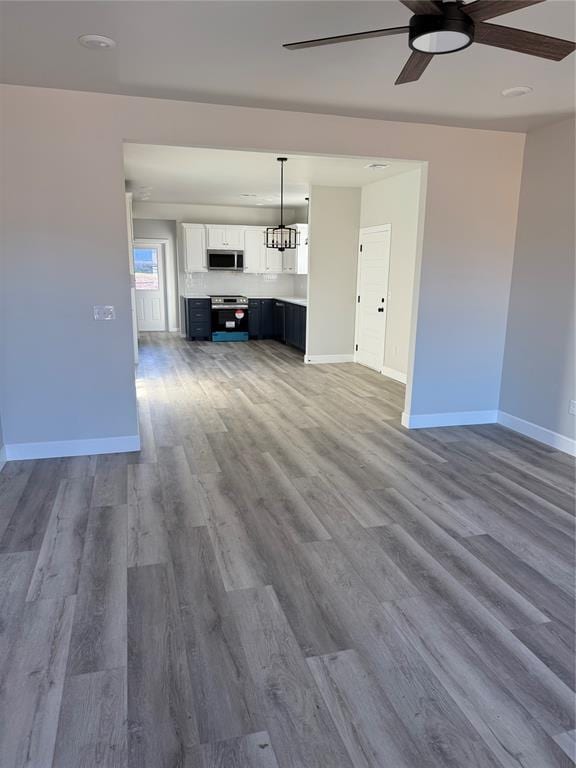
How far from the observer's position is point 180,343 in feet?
31.0

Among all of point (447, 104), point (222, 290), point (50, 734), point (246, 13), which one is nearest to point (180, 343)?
point (222, 290)

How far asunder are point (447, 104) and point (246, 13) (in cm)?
187

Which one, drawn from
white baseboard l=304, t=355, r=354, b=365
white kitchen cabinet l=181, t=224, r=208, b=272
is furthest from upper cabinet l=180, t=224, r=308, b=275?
white baseboard l=304, t=355, r=354, b=365

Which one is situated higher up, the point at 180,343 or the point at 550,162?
the point at 550,162

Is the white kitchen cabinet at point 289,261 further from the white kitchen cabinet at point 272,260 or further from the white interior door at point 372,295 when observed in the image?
the white interior door at point 372,295

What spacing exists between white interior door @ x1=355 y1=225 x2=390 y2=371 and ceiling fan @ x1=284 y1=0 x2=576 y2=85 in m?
4.84

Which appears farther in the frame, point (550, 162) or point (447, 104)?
point (550, 162)

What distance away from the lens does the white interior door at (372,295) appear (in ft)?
22.9

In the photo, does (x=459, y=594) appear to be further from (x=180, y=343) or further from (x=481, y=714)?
(x=180, y=343)

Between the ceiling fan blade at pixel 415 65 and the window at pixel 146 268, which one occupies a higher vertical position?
the ceiling fan blade at pixel 415 65

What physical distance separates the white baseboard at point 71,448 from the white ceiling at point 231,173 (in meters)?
2.65

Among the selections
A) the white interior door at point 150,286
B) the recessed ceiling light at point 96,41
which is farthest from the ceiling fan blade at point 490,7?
the white interior door at point 150,286

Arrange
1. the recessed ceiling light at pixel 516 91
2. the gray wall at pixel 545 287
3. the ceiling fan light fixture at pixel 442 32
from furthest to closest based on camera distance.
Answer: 1. the gray wall at pixel 545 287
2. the recessed ceiling light at pixel 516 91
3. the ceiling fan light fixture at pixel 442 32

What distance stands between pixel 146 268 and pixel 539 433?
8.55 meters
